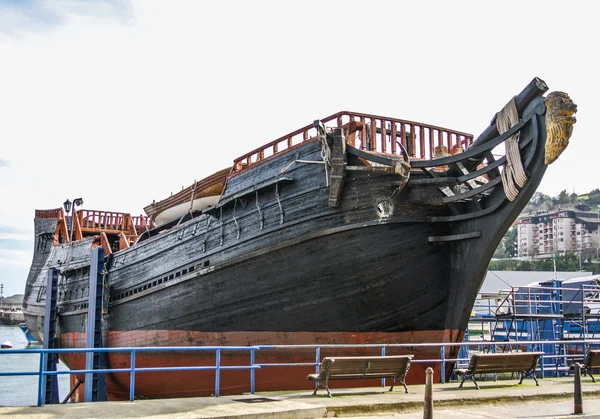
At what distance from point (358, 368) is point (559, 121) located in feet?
14.3

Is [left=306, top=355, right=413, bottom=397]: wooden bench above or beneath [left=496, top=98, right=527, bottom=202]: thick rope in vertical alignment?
beneath

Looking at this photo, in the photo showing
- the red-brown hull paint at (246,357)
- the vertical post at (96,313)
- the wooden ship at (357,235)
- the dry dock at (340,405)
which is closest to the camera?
the dry dock at (340,405)

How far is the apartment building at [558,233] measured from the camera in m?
134

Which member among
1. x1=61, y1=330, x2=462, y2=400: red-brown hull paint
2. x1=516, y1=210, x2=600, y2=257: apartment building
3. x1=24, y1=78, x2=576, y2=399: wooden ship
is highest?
x1=516, y1=210, x2=600, y2=257: apartment building

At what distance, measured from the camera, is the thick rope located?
29.8 ft

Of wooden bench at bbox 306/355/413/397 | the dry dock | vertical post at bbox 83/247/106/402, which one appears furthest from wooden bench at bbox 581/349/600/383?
vertical post at bbox 83/247/106/402

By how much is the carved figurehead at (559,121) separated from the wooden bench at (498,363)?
3.13 meters

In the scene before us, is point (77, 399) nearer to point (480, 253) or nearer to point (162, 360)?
point (162, 360)

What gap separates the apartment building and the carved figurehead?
404 ft

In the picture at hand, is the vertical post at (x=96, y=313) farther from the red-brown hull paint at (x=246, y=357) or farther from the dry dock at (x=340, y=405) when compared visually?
the dry dock at (x=340, y=405)

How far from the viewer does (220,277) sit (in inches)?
499

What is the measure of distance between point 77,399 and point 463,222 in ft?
45.6

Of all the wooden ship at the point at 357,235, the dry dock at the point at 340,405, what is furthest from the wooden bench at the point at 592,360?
the wooden ship at the point at 357,235

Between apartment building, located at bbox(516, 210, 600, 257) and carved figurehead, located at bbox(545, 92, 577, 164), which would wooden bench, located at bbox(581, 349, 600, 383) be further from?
apartment building, located at bbox(516, 210, 600, 257)
